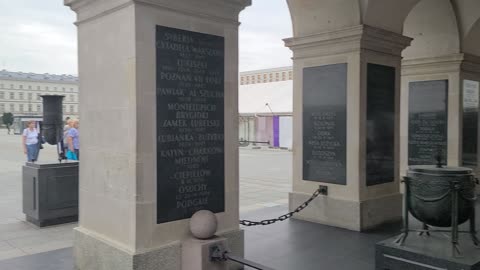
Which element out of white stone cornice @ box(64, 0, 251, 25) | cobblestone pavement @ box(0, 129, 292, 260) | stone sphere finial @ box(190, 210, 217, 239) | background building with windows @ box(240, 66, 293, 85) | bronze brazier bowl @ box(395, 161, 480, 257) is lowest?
cobblestone pavement @ box(0, 129, 292, 260)

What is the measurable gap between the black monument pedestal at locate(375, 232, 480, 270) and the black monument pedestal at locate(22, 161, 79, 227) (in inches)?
227

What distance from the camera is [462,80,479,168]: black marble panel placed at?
10.6 m

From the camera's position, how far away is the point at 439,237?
205 inches

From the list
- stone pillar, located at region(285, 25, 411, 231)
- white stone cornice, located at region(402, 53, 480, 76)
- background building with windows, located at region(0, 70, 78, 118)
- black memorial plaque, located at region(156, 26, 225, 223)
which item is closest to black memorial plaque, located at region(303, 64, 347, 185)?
stone pillar, located at region(285, 25, 411, 231)

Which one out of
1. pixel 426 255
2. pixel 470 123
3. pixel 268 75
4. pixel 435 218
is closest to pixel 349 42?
pixel 435 218

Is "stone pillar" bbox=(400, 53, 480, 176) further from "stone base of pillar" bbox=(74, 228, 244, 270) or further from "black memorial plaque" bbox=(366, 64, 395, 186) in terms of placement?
"stone base of pillar" bbox=(74, 228, 244, 270)

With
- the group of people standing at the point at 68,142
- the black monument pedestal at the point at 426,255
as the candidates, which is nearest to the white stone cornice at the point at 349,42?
the black monument pedestal at the point at 426,255

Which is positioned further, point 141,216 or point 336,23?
point 336,23

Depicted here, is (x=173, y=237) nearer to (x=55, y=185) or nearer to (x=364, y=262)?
(x=364, y=262)

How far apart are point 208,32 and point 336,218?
13.6ft

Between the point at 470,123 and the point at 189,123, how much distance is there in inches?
343

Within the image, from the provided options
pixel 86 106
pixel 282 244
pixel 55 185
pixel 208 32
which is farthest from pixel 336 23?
pixel 55 185

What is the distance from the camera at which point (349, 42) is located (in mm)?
7363

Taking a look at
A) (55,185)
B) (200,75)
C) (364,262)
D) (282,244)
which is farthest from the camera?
(55,185)
